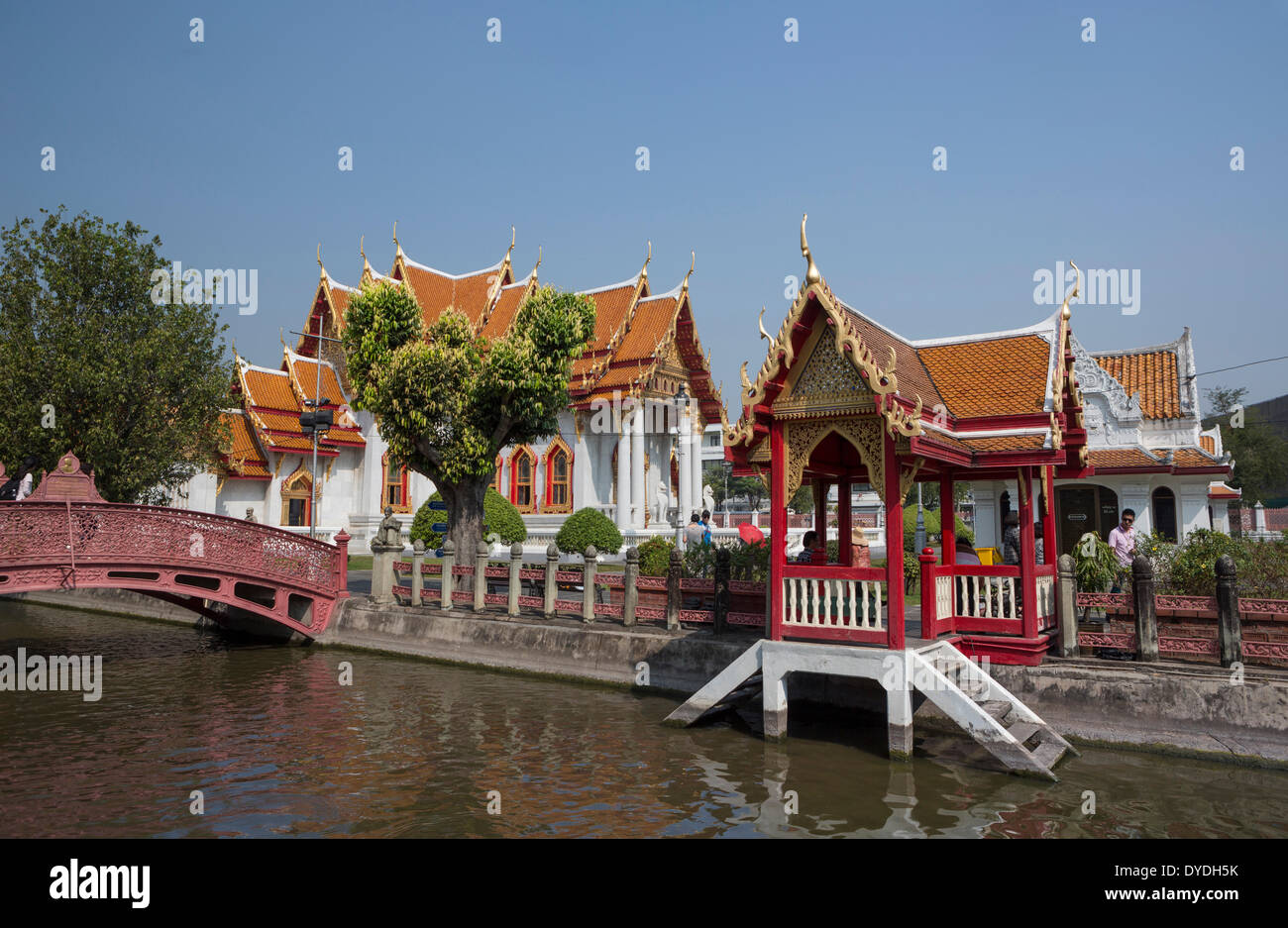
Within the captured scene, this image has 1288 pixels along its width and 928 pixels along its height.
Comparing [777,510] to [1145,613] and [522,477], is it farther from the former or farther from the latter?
[522,477]

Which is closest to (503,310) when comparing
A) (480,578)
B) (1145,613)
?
(480,578)

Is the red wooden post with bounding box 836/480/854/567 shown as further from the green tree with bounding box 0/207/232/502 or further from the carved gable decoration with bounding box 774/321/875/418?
the green tree with bounding box 0/207/232/502

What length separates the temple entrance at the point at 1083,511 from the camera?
1956 centimetres

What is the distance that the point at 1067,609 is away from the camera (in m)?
10.1

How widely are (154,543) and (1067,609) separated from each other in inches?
591

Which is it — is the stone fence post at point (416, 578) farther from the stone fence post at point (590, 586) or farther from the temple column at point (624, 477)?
the temple column at point (624, 477)

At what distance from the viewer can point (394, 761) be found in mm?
9266

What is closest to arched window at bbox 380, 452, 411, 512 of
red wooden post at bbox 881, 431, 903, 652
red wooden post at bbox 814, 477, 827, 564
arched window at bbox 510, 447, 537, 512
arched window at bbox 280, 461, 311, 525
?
arched window at bbox 280, 461, 311, 525

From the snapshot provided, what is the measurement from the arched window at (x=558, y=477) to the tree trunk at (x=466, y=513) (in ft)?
46.9

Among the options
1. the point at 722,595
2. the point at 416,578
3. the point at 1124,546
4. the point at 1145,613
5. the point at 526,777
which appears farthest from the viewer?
the point at 416,578

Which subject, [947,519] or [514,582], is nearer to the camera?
[947,519]

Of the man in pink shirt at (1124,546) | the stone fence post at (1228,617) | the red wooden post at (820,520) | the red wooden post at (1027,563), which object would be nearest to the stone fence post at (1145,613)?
the stone fence post at (1228,617)
